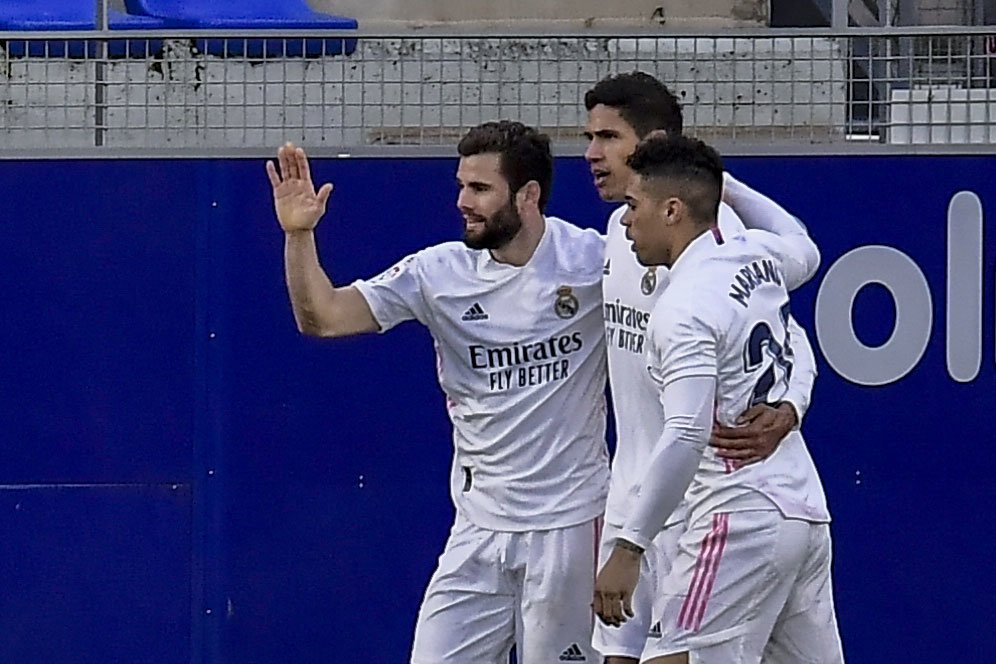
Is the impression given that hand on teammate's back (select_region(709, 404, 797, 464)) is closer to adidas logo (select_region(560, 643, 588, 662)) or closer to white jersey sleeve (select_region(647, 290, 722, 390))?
white jersey sleeve (select_region(647, 290, 722, 390))

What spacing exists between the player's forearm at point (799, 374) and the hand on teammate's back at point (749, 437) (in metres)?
0.10

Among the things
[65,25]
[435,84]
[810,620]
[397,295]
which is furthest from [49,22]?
[810,620]

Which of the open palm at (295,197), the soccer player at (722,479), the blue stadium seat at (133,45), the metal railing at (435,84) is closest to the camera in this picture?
the soccer player at (722,479)

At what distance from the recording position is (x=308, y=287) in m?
4.90

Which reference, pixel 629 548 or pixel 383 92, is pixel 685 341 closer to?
pixel 629 548

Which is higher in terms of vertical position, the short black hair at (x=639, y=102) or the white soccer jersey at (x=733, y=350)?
the short black hair at (x=639, y=102)

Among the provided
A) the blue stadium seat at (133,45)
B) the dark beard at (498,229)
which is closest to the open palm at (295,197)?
the dark beard at (498,229)

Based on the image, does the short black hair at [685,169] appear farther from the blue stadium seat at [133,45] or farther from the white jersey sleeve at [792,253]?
the blue stadium seat at [133,45]

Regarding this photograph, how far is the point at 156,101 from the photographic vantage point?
6.33 meters

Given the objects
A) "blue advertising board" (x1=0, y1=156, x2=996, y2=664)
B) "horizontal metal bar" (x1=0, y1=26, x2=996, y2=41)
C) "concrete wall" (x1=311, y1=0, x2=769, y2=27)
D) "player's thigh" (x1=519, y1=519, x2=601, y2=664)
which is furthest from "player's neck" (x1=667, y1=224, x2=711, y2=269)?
"concrete wall" (x1=311, y1=0, x2=769, y2=27)

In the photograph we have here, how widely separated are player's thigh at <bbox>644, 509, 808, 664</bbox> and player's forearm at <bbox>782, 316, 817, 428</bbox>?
290 millimetres

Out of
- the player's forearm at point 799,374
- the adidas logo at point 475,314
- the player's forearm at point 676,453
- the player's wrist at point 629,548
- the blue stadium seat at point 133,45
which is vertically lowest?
the player's wrist at point 629,548

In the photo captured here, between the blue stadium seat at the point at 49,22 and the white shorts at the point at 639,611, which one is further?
the blue stadium seat at the point at 49,22

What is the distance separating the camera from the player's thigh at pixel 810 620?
14.7 ft
